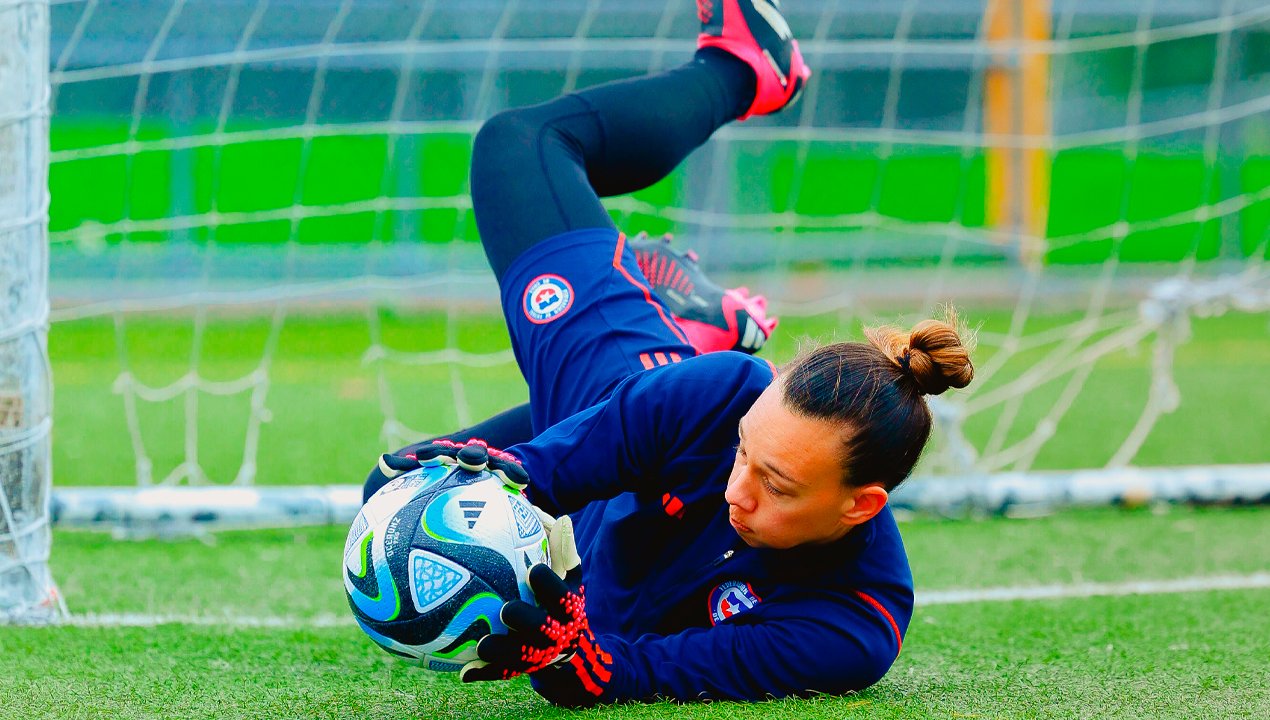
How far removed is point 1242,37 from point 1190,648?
11.1m

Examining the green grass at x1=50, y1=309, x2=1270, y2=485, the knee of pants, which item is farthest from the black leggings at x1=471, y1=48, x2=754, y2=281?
the green grass at x1=50, y1=309, x2=1270, y2=485

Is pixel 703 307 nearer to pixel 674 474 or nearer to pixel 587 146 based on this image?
pixel 587 146

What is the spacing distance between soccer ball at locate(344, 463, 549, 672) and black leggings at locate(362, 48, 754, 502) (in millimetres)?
791

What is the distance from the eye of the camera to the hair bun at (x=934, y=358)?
2183mm

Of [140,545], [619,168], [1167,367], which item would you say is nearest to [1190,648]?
[619,168]

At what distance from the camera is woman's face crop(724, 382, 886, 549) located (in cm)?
212

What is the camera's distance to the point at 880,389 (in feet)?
7.02

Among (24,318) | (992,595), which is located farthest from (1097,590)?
(24,318)

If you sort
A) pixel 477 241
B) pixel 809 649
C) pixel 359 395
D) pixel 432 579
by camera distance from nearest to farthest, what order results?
1. pixel 432 579
2. pixel 809 649
3. pixel 359 395
4. pixel 477 241

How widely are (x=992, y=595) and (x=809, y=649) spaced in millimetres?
1543

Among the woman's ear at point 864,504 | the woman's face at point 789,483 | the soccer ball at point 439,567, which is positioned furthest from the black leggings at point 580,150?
the woman's ear at point 864,504

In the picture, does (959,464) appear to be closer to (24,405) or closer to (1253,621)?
(1253,621)

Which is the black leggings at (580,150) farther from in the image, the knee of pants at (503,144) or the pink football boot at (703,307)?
the pink football boot at (703,307)

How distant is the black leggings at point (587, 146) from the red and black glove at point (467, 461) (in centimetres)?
85
